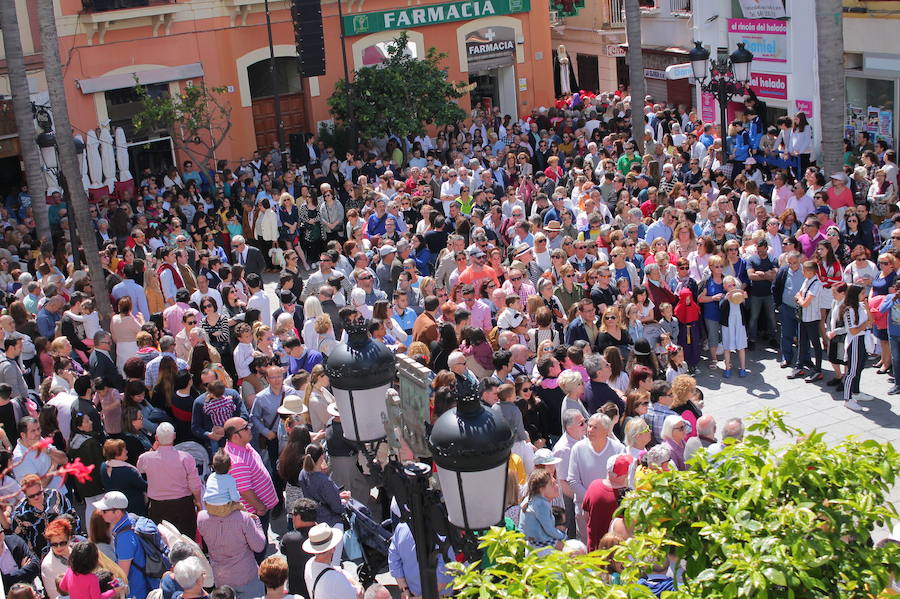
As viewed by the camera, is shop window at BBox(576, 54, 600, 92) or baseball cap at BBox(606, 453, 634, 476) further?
shop window at BBox(576, 54, 600, 92)

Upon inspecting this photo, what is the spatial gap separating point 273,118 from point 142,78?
3773 mm

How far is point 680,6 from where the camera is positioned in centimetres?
2941

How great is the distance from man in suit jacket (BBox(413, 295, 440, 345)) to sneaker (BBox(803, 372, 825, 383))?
14.3 feet

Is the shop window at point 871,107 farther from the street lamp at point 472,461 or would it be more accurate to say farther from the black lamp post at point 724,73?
the street lamp at point 472,461

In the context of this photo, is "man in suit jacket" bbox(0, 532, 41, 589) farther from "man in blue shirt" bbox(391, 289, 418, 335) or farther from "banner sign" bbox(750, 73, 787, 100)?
"banner sign" bbox(750, 73, 787, 100)

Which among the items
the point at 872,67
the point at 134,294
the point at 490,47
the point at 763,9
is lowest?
the point at 134,294

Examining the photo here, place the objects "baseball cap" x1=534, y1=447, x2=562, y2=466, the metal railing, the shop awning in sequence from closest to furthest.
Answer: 1. "baseball cap" x1=534, y1=447, x2=562, y2=466
2. the shop awning
3. the metal railing

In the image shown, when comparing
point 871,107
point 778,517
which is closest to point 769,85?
point 871,107

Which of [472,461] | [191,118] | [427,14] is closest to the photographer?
[472,461]

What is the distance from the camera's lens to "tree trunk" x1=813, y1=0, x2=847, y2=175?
52.8 feet

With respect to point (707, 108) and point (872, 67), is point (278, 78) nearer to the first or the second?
point (707, 108)

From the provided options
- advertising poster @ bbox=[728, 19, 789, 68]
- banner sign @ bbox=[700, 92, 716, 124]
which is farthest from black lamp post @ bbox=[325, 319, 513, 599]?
banner sign @ bbox=[700, 92, 716, 124]

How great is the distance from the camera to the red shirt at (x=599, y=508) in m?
7.69

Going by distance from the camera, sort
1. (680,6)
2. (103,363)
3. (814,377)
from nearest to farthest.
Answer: (103,363) → (814,377) → (680,6)
